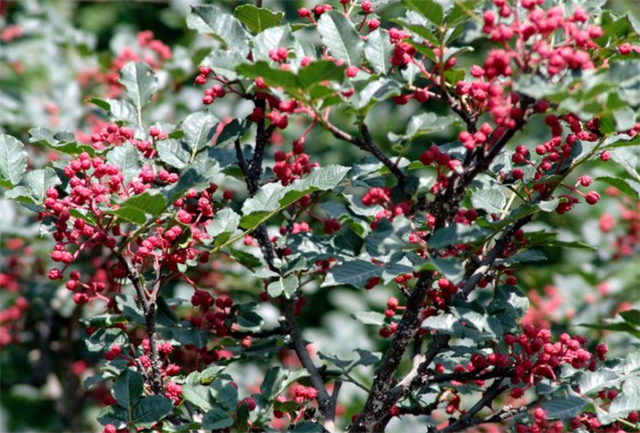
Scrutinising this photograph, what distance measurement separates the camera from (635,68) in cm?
135

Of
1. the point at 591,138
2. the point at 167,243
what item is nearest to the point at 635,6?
the point at 591,138

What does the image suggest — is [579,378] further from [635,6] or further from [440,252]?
[635,6]

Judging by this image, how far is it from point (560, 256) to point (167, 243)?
13.2 ft

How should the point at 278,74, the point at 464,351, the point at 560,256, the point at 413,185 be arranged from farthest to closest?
1. the point at 560,256
2. the point at 464,351
3. the point at 413,185
4. the point at 278,74

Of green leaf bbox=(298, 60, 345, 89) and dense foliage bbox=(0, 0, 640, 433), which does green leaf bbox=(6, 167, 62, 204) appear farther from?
green leaf bbox=(298, 60, 345, 89)

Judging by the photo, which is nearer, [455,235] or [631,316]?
[455,235]

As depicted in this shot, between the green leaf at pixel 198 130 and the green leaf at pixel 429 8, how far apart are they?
579 mm

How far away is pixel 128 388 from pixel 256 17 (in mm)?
801

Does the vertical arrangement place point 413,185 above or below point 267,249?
above

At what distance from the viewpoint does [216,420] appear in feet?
5.17

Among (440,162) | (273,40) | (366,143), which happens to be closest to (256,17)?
(273,40)

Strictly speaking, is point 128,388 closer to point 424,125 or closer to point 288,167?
point 288,167

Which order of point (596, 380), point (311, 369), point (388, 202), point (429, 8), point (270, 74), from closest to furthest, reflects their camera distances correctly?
point (270, 74) < point (429, 8) < point (388, 202) < point (596, 380) < point (311, 369)

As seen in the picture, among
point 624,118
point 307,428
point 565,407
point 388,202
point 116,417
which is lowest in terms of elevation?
point 116,417
